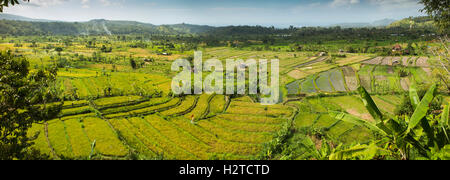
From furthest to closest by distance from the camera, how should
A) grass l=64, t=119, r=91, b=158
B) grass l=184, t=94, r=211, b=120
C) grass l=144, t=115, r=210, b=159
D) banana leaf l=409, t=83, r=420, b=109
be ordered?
grass l=184, t=94, r=211, b=120 < grass l=144, t=115, r=210, b=159 < grass l=64, t=119, r=91, b=158 < banana leaf l=409, t=83, r=420, b=109

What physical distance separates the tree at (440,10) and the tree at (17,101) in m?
11.2

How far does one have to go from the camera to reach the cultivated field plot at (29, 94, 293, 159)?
17.2m

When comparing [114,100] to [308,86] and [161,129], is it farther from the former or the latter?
[308,86]

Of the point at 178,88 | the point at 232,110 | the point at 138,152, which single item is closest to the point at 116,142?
the point at 138,152

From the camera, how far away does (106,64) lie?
178 feet

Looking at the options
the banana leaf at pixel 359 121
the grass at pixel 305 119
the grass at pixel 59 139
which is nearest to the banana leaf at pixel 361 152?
the banana leaf at pixel 359 121

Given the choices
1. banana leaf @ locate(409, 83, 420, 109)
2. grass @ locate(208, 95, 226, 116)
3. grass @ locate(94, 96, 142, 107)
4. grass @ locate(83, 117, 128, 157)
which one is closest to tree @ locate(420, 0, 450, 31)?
banana leaf @ locate(409, 83, 420, 109)

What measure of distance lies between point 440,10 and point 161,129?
2029 cm

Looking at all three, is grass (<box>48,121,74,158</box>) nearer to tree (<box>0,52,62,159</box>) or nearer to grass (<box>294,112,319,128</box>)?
tree (<box>0,52,62,159</box>)

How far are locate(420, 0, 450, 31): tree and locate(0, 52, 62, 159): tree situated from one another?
11.2m

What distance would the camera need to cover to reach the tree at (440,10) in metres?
6.41

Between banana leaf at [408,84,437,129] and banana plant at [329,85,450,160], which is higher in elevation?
banana leaf at [408,84,437,129]
